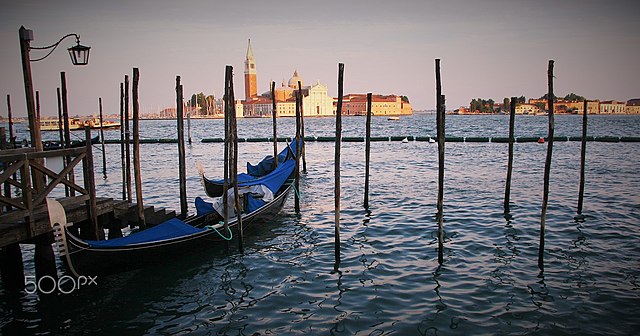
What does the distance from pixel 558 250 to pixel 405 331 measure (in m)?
3.70

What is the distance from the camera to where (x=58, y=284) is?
221 inches

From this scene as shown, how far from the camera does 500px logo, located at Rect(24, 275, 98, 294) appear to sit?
560cm

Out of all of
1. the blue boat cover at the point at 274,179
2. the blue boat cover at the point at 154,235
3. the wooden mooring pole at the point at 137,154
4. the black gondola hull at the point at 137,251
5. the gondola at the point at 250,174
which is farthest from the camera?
the gondola at the point at 250,174

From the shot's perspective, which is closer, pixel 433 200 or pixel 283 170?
pixel 283 170

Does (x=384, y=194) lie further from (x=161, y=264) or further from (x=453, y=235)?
(x=161, y=264)

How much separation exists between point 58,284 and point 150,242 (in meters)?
1.14

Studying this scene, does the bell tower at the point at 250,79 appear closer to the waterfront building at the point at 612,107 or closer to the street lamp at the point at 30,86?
the waterfront building at the point at 612,107

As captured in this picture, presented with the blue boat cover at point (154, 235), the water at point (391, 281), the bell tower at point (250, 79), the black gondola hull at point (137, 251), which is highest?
the bell tower at point (250, 79)

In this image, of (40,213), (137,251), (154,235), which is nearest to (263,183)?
(154,235)

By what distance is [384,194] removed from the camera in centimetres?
1227

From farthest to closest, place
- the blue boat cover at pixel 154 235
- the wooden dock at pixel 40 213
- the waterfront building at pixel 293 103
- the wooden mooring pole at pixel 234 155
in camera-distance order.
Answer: the waterfront building at pixel 293 103 → the wooden mooring pole at pixel 234 155 → the blue boat cover at pixel 154 235 → the wooden dock at pixel 40 213

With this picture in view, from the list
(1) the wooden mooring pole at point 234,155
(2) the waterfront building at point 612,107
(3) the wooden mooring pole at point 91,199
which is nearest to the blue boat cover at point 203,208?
(1) the wooden mooring pole at point 234,155

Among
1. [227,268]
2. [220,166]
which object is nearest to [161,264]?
[227,268]

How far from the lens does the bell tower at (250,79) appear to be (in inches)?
5030
